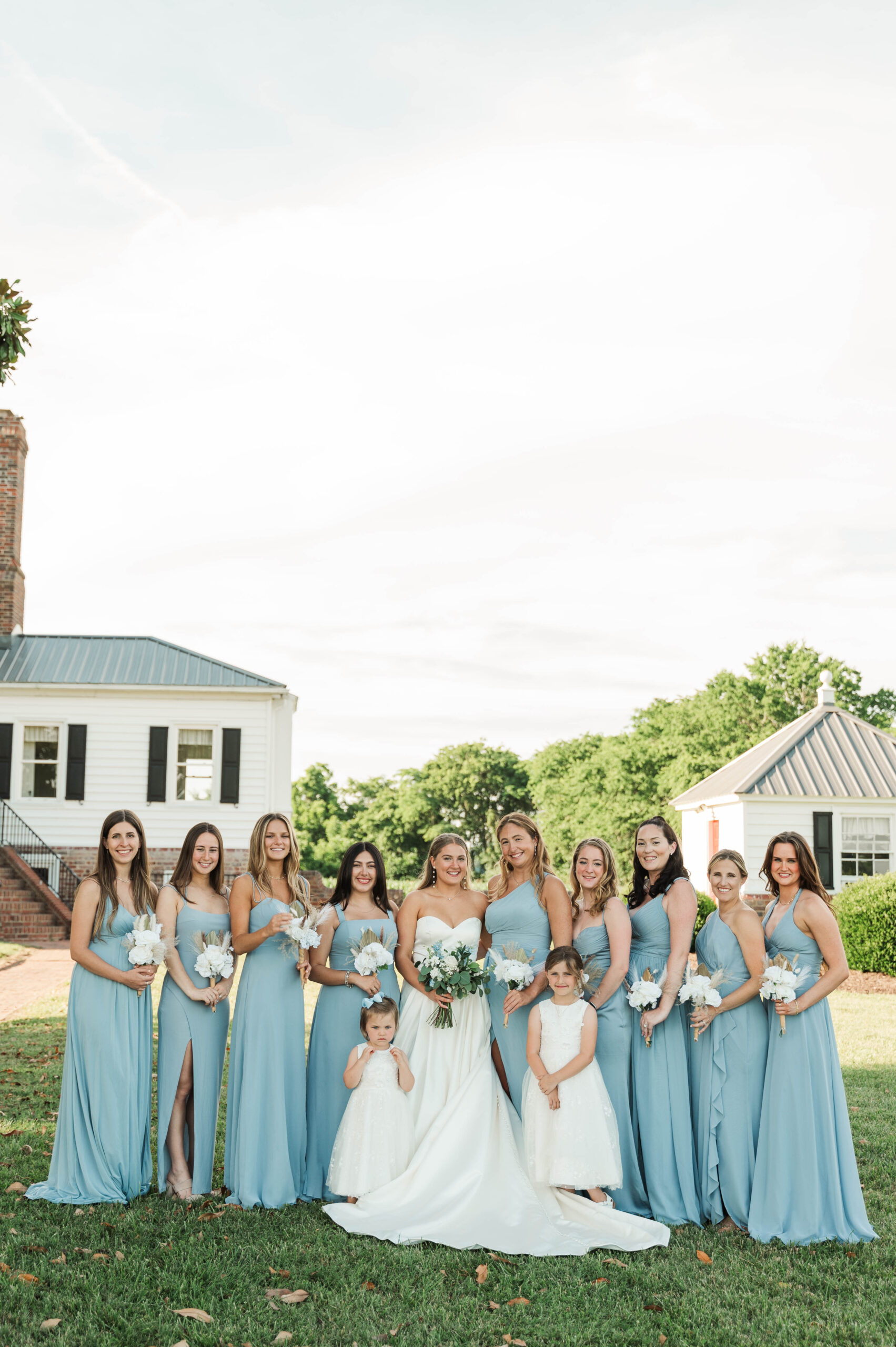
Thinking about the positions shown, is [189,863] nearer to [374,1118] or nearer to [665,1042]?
[374,1118]

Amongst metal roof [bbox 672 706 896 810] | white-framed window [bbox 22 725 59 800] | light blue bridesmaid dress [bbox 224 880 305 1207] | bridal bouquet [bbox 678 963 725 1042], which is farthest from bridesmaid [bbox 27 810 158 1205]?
metal roof [bbox 672 706 896 810]

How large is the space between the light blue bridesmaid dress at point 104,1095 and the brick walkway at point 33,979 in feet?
25.2

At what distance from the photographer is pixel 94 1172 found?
6289 mm

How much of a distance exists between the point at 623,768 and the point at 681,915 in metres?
40.8

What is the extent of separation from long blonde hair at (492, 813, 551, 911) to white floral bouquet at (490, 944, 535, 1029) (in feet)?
1.08

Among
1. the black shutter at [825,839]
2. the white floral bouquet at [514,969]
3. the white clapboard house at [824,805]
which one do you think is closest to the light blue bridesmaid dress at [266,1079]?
the white floral bouquet at [514,969]

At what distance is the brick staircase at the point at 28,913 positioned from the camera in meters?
21.4

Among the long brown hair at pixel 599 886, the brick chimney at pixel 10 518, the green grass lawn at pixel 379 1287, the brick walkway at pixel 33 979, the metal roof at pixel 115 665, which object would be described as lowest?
the brick walkway at pixel 33 979

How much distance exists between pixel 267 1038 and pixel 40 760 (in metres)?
20.1

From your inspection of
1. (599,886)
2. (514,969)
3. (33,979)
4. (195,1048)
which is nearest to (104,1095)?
(195,1048)

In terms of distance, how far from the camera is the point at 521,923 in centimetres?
650

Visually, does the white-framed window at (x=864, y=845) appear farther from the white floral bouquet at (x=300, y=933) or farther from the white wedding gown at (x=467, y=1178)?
the white floral bouquet at (x=300, y=933)

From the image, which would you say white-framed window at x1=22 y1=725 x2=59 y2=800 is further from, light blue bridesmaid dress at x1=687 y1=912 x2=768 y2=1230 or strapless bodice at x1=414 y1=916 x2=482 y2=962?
light blue bridesmaid dress at x1=687 y1=912 x2=768 y2=1230

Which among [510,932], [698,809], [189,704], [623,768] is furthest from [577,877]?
[623,768]
